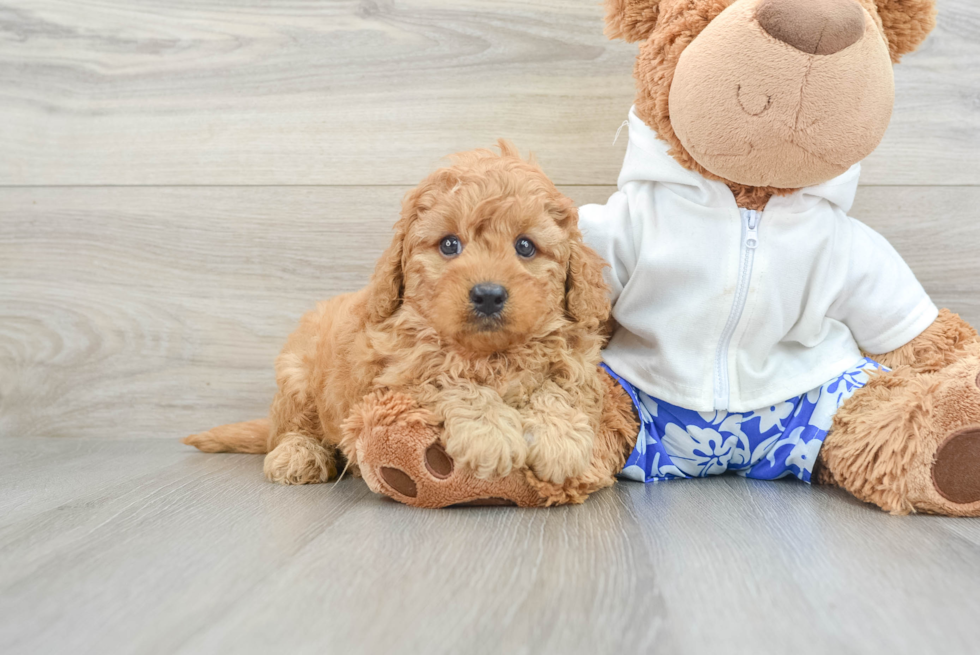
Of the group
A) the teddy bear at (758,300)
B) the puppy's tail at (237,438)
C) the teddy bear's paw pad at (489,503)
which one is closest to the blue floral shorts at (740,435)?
the teddy bear at (758,300)

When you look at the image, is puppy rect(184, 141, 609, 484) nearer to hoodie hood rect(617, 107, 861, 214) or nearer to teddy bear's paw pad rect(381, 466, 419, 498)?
teddy bear's paw pad rect(381, 466, 419, 498)

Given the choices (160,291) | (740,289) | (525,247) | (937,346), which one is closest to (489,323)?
(525,247)

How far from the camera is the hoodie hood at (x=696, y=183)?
3.61ft

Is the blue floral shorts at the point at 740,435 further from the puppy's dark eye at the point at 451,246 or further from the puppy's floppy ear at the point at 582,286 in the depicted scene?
the puppy's dark eye at the point at 451,246

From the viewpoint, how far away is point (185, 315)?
1.57 meters

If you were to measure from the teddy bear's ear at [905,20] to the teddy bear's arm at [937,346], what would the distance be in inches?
16.1

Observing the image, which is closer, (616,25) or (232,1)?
(616,25)

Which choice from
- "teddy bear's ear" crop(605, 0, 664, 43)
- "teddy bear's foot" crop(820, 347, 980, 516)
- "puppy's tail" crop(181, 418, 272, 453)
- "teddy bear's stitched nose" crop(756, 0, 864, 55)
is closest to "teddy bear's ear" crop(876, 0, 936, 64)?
"teddy bear's stitched nose" crop(756, 0, 864, 55)

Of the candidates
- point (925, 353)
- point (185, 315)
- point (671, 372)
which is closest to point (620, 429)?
point (671, 372)

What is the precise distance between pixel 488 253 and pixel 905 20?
699 millimetres

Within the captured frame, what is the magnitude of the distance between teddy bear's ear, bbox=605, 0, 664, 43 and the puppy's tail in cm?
93

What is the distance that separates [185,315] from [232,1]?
653 mm

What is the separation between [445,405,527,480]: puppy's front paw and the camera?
0.91 m

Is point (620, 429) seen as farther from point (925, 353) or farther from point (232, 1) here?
point (232, 1)
